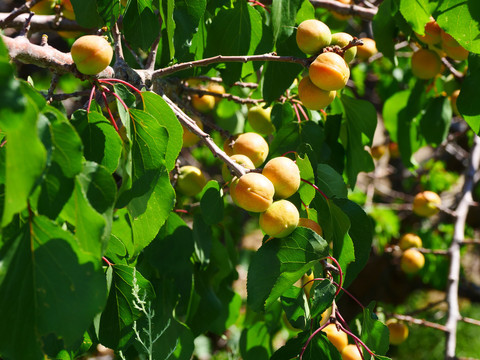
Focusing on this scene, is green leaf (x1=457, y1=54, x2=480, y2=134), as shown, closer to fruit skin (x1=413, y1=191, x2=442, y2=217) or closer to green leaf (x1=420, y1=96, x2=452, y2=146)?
green leaf (x1=420, y1=96, x2=452, y2=146)

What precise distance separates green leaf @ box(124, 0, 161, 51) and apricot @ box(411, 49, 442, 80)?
799 mm

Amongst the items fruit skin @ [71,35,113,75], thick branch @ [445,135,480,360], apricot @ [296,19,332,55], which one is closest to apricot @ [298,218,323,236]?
apricot @ [296,19,332,55]

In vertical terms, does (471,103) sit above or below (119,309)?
above

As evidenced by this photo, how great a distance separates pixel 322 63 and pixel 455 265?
1278 mm

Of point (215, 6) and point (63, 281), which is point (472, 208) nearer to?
point (215, 6)

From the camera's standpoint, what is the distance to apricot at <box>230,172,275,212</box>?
88cm

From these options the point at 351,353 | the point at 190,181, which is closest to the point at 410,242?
the point at 190,181

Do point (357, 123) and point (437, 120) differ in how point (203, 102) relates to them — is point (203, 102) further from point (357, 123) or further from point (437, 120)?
point (437, 120)

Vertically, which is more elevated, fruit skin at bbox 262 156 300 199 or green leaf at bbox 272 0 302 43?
green leaf at bbox 272 0 302 43

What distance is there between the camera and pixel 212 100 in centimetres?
173

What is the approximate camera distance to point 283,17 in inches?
46.7

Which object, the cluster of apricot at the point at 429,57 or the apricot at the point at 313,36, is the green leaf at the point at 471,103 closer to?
the cluster of apricot at the point at 429,57

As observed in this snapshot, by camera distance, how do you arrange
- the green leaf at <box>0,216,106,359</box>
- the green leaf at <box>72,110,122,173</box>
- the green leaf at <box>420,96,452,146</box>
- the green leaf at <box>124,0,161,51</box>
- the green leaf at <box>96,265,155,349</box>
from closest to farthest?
1. the green leaf at <box>0,216,106,359</box>
2. the green leaf at <box>72,110,122,173</box>
3. the green leaf at <box>96,265,155,349</box>
4. the green leaf at <box>124,0,161,51</box>
5. the green leaf at <box>420,96,452,146</box>

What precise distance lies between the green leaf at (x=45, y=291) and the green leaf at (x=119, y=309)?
0.97 ft
